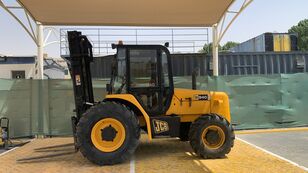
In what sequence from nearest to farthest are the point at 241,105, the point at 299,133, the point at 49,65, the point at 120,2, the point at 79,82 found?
1. the point at 79,82
2. the point at 120,2
3. the point at 299,133
4. the point at 241,105
5. the point at 49,65

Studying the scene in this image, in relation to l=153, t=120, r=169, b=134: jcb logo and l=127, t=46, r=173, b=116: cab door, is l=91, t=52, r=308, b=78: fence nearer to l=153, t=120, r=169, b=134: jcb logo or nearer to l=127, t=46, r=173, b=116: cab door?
l=127, t=46, r=173, b=116: cab door

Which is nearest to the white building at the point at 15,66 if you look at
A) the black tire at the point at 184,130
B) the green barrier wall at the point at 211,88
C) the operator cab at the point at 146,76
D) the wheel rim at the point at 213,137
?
the green barrier wall at the point at 211,88

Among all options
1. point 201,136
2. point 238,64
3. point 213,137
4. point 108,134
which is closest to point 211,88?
point 238,64

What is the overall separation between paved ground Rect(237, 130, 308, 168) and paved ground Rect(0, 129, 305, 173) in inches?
18.1

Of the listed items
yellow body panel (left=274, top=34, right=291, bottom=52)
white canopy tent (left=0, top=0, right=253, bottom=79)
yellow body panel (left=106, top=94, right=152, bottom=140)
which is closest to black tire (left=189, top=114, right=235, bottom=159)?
yellow body panel (left=106, top=94, right=152, bottom=140)

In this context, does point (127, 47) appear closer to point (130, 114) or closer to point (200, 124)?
point (130, 114)

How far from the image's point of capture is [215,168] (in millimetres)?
8500

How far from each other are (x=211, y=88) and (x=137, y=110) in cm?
537

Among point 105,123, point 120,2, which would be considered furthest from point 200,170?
point 120,2

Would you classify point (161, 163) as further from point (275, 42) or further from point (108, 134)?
point (275, 42)

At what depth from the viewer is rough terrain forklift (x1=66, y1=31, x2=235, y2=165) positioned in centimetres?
922

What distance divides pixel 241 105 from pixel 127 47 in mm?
6442

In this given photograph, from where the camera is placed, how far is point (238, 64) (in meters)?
18.3

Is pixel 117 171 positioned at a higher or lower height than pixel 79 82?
lower
